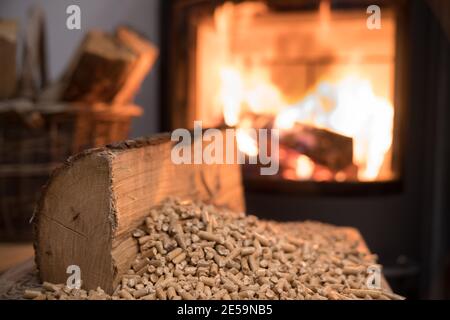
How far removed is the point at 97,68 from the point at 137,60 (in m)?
0.18

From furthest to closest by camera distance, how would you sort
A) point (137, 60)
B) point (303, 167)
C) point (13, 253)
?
point (303, 167) < point (137, 60) < point (13, 253)

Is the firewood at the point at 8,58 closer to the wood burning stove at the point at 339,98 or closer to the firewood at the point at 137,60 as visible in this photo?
the firewood at the point at 137,60

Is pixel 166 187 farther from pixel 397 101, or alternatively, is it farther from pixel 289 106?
pixel 397 101

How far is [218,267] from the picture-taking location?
0.97 m

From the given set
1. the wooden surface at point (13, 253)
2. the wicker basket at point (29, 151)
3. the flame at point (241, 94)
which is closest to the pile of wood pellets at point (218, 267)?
the wooden surface at point (13, 253)

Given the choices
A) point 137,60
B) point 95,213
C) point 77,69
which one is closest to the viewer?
point 95,213

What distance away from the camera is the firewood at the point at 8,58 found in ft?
5.42

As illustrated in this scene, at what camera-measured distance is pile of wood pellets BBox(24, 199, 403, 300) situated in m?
A: 0.91

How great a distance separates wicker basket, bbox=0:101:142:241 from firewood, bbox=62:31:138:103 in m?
0.05

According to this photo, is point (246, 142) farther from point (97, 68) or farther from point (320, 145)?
point (97, 68)

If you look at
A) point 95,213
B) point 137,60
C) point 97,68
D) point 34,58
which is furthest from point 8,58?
point 95,213

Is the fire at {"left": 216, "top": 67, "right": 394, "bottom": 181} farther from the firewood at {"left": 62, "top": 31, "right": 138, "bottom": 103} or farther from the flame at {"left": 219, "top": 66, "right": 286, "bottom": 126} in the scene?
the firewood at {"left": 62, "top": 31, "right": 138, "bottom": 103}

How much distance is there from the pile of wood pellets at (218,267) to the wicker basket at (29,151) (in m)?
0.66

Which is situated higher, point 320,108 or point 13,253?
point 320,108
